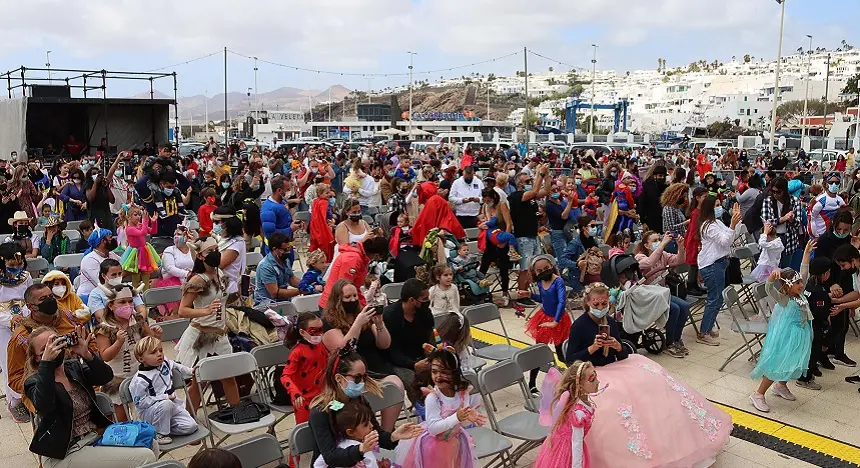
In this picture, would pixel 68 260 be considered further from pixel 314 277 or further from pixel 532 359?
pixel 532 359

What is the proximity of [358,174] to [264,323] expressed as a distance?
6.25 metres

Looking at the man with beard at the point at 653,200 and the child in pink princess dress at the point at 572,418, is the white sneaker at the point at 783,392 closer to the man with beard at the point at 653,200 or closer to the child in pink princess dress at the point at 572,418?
the child in pink princess dress at the point at 572,418

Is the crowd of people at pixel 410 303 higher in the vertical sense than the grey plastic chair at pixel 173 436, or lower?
higher

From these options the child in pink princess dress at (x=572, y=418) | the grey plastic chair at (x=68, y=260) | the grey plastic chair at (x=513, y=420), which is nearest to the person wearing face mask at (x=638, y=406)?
the child in pink princess dress at (x=572, y=418)

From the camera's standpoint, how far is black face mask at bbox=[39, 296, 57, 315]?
15.0 ft

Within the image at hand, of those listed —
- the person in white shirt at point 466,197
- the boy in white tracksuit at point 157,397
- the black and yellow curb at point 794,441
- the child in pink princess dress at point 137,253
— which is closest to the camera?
the boy in white tracksuit at point 157,397

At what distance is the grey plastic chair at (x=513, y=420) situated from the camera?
452cm

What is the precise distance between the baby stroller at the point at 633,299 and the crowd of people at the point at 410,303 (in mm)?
26

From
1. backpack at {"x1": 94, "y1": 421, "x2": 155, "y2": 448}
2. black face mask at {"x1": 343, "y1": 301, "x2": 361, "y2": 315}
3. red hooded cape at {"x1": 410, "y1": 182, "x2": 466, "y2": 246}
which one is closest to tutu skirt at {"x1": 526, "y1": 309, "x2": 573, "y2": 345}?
black face mask at {"x1": 343, "y1": 301, "x2": 361, "y2": 315}

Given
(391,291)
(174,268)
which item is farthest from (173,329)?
(391,291)

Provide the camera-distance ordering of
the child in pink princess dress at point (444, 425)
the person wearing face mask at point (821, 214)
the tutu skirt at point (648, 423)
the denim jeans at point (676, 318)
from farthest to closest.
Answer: the person wearing face mask at point (821, 214)
the denim jeans at point (676, 318)
the tutu skirt at point (648, 423)
the child in pink princess dress at point (444, 425)

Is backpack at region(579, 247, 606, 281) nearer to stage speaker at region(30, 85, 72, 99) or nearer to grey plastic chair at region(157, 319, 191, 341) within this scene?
grey plastic chair at region(157, 319, 191, 341)

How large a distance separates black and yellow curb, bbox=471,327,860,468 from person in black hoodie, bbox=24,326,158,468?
413 centimetres

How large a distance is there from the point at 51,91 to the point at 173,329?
57.8 ft
